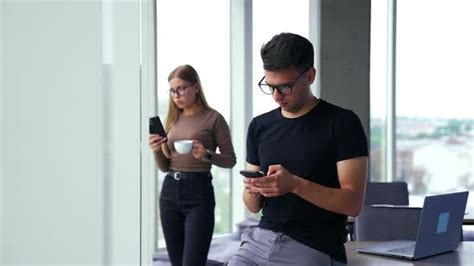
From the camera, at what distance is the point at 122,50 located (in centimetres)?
70

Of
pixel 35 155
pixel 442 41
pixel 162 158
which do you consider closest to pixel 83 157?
pixel 35 155

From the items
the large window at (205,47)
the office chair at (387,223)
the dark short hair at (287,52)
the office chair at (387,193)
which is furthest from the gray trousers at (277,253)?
the large window at (205,47)

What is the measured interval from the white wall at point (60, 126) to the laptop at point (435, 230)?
4.48ft

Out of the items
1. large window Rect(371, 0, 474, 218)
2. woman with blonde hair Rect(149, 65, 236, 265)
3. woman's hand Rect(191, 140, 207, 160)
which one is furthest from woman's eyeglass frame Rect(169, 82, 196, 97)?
large window Rect(371, 0, 474, 218)

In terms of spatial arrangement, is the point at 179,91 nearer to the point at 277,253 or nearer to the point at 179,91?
the point at 179,91

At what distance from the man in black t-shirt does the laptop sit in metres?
0.29

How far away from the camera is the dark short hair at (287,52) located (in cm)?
174

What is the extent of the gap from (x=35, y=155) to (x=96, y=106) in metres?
0.09

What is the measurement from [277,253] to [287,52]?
56 centimetres

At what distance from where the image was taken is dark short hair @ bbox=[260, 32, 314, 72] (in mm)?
1736

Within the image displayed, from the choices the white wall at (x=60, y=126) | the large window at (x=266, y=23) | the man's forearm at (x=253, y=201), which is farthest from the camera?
the large window at (x=266, y=23)

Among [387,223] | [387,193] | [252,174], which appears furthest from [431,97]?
[252,174]

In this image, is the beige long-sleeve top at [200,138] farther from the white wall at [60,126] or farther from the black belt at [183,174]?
the white wall at [60,126]

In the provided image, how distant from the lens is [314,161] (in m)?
1.75
